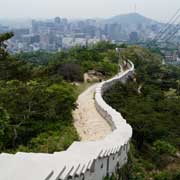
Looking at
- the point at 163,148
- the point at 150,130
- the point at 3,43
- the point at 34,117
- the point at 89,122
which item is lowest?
the point at 150,130

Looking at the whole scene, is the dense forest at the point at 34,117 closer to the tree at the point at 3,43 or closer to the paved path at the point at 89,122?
the tree at the point at 3,43

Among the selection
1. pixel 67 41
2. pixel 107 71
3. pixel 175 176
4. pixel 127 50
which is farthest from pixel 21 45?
pixel 175 176

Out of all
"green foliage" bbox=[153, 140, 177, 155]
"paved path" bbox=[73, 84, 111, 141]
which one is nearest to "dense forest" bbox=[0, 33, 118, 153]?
"paved path" bbox=[73, 84, 111, 141]

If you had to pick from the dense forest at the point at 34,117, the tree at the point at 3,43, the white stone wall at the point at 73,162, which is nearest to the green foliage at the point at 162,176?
the white stone wall at the point at 73,162

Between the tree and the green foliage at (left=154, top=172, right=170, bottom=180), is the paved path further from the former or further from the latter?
the tree

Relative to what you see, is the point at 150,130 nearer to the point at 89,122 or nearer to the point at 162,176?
the point at 89,122

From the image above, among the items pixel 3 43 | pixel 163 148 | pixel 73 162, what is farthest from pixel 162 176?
pixel 3 43
